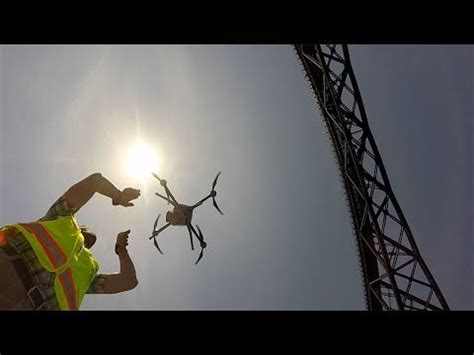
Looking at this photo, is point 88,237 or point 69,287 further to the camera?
point 88,237

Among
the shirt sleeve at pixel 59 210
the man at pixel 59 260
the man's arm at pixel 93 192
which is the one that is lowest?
the man at pixel 59 260

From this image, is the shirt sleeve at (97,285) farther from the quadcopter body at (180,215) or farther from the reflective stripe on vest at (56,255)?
the quadcopter body at (180,215)

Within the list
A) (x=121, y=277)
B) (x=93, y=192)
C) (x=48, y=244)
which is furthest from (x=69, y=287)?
(x=93, y=192)

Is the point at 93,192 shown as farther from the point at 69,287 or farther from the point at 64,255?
the point at 69,287

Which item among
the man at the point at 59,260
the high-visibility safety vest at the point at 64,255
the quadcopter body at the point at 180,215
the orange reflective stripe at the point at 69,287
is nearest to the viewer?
the man at the point at 59,260

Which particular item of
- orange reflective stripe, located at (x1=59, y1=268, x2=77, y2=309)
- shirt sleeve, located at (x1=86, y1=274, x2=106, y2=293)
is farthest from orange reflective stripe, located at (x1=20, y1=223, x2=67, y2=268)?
shirt sleeve, located at (x1=86, y1=274, x2=106, y2=293)

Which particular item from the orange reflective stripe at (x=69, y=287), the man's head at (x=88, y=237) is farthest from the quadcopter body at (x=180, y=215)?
the orange reflective stripe at (x=69, y=287)

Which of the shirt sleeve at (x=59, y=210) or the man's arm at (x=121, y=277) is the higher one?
the shirt sleeve at (x=59, y=210)
